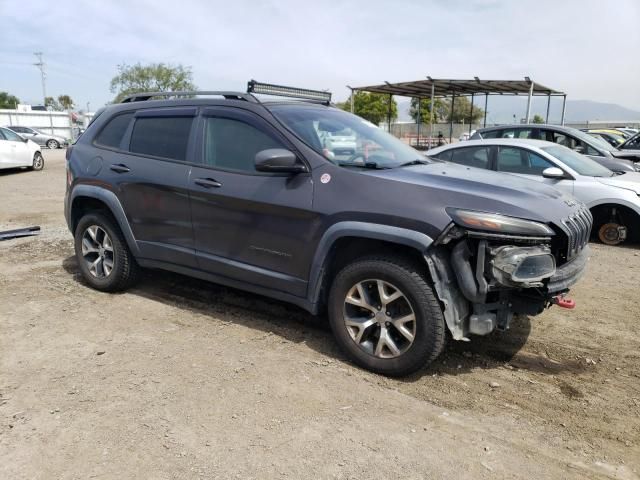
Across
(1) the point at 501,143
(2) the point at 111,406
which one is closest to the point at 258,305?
(2) the point at 111,406

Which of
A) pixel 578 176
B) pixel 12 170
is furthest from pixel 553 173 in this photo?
pixel 12 170

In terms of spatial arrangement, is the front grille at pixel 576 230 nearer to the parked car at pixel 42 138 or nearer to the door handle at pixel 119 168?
the door handle at pixel 119 168

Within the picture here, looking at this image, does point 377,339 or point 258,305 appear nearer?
point 377,339

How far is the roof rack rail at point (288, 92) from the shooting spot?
14.5ft

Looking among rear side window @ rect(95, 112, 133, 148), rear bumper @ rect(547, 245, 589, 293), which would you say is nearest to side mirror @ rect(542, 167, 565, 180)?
rear bumper @ rect(547, 245, 589, 293)

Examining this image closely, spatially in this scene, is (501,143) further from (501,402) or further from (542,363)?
(501,402)

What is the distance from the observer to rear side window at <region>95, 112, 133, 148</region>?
503 cm

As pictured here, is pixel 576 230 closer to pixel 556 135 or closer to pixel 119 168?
pixel 119 168

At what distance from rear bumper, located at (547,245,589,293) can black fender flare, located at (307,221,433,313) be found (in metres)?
0.87

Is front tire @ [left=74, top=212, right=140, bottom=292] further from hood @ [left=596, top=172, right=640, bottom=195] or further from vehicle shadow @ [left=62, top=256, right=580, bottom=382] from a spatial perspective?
hood @ [left=596, top=172, right=640, bottom=195]

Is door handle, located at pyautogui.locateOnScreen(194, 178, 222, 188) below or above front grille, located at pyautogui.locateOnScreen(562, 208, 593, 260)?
above

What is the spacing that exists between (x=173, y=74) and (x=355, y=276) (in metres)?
58.0

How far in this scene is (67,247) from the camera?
22.9ft

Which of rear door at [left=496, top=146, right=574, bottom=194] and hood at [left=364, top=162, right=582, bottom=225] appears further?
rear door at [left=496, top=146, right=574, bottom=194]
